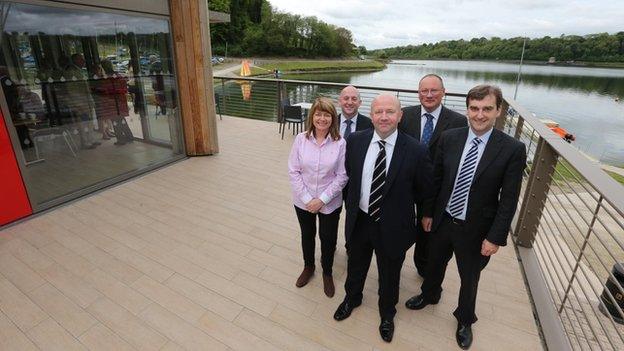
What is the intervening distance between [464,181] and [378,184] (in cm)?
46

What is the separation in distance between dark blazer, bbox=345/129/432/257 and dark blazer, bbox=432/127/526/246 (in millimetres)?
124

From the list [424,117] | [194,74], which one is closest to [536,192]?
[424,117]

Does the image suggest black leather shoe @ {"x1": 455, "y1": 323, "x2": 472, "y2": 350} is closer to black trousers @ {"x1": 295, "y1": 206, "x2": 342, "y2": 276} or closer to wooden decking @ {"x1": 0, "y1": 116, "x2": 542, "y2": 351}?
wooden decking @ {"x1": 0, "y1": 116, "x2": 542, "y2": 351}

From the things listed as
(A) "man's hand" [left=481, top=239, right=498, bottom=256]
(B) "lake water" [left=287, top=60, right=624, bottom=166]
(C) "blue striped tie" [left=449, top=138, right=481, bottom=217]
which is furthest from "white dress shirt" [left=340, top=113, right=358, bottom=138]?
(B) "lake water" [left=287, top=60, right=624, bottom=166]

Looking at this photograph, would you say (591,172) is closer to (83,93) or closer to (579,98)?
(83,93)

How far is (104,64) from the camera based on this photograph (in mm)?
3826

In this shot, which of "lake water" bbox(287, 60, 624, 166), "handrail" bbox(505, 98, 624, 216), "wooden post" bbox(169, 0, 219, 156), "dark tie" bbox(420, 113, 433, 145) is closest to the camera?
"handrail" bbox(505, 98, 624, 216)

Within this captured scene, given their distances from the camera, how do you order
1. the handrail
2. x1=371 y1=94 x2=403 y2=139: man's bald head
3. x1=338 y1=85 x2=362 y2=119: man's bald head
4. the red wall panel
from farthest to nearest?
the red wall panel, x1=338 y1=85 x2=362 y2=119: man's bald head, x1=371 y1=94 x2=403 y2=139: man's bald head, the handrail

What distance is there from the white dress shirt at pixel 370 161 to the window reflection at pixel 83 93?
339cm

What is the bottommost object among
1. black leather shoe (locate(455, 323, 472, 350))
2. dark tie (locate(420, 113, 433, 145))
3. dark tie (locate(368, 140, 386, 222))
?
black leather shoe (locate(455, 323, 472, 350))

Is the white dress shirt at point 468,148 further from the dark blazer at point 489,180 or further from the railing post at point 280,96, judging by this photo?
the railing post at point 280,96

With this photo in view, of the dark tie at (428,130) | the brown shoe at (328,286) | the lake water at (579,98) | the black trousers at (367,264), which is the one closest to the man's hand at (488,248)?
the black trousers at (367,264)

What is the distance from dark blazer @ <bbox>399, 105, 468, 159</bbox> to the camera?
221 cm

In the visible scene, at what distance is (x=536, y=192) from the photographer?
2609 mm
